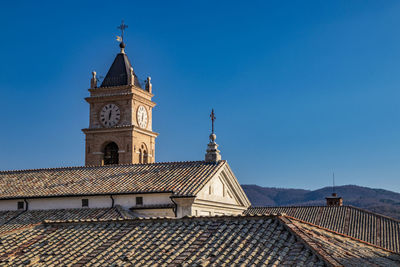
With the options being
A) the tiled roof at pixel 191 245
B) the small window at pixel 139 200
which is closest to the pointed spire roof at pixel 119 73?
the small window at pixel 139 200

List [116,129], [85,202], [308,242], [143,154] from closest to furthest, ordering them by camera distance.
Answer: [308,242]
[85,202]
[116,129]
[143,154]

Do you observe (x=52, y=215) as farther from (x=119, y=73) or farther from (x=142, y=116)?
(x=119, y=73)

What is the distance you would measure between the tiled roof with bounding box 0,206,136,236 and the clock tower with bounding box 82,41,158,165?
537 inches

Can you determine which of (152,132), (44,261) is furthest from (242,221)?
(152,132)

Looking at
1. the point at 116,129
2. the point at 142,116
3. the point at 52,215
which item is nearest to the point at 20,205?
the point at 52,215

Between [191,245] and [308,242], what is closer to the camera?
[308,242]

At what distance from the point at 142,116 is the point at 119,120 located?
7.31ft

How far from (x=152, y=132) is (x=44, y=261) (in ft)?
103

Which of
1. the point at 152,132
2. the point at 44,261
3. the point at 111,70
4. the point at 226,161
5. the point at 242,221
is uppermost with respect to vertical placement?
the point at 111,70

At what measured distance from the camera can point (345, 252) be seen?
15.5 m

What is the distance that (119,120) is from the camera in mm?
45031

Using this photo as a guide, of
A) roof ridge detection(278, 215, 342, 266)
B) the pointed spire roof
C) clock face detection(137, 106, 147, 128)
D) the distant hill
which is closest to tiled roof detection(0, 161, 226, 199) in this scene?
roof ridge detection(278, 215, 342, 266)

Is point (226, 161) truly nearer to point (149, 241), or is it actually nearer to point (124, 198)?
point (124, 198)

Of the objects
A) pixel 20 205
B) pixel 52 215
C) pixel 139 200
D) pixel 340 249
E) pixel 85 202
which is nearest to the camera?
pixel 340 249
